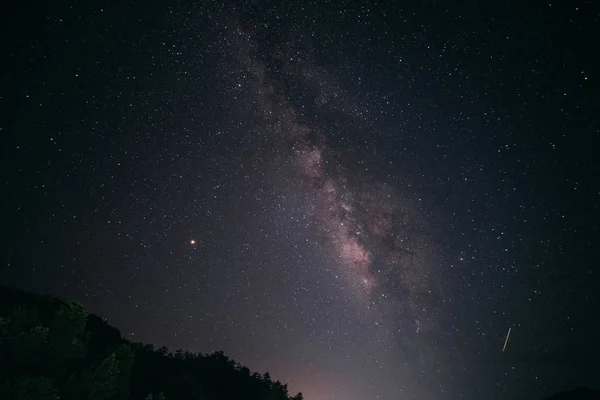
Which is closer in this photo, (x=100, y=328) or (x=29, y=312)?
(x=29, y=312)

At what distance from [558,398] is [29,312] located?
485 ft

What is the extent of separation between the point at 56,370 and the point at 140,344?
1604cm

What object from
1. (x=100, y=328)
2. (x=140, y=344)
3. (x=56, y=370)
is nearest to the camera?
(x=56, y=370)

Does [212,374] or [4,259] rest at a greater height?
[4,259]

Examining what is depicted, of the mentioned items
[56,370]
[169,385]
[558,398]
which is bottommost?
[169,385]

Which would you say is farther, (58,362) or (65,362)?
(65,362)

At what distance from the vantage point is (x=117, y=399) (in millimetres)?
12211

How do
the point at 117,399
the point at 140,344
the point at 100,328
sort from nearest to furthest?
the point at 117,399
the point at 100,328
the point at 140,344

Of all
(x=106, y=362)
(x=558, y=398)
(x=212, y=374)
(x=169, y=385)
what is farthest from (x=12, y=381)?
(x=558, y=398)

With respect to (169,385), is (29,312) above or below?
above

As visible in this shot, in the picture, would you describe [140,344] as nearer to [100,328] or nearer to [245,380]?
[100,328]

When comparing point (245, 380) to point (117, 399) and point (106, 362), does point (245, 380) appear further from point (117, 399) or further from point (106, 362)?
point (106, 362)

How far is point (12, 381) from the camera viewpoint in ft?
29.3

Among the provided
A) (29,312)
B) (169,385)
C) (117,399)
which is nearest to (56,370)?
(29,312)
